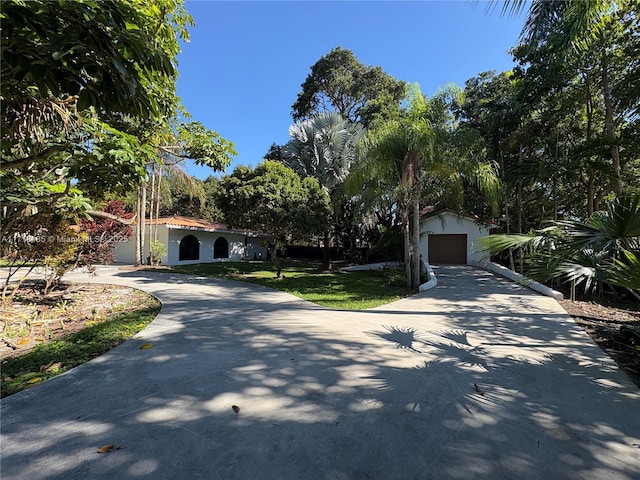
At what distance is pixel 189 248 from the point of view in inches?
887

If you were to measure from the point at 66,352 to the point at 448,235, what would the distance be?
19.5 metres

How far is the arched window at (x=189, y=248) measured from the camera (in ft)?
72.0

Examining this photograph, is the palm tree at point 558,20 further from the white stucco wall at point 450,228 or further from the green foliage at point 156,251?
the green foliage at point 156,251

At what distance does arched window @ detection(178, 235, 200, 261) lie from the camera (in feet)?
72.0

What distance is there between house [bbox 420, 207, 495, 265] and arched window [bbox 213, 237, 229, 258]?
15.1m

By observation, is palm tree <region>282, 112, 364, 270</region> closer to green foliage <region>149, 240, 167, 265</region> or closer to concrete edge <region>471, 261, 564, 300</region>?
concrete edge <region>471, 261, 564, 300</region>

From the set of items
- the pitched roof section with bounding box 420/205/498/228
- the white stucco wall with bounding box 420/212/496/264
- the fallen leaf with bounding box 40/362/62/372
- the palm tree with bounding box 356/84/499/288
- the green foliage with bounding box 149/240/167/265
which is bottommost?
the fallen leaf with bounding box 40/362/62/372

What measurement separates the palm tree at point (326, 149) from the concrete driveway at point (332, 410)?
13.7 metres

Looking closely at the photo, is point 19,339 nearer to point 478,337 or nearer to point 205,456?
point 205,456

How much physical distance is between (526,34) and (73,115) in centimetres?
695

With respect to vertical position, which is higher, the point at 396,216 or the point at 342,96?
the point at 342,96

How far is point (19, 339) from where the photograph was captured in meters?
5.05

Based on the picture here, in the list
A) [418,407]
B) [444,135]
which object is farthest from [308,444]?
[444,135]

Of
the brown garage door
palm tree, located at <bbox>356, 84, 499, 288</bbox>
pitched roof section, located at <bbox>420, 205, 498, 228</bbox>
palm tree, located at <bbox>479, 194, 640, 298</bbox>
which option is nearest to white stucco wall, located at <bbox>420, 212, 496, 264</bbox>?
pitched roof section, located at <bbox>420, 205, 498, 228</bbox>
